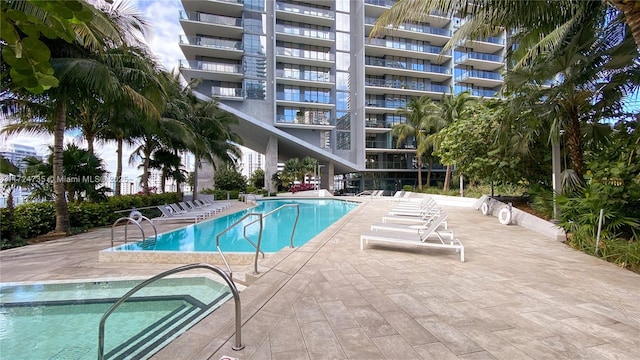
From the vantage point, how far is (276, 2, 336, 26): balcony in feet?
103

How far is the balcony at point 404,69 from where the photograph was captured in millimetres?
33500

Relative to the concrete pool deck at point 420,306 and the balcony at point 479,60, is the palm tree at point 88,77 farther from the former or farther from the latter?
the balcony at point 479,60

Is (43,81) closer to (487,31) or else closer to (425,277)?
(425,277)

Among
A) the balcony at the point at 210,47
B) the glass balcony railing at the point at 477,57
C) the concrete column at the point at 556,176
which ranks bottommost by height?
the concrete column at the point at 556,176

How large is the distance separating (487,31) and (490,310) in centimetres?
641

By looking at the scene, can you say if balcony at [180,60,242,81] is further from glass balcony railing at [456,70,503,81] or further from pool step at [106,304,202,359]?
pool step at [106,304,202,359]

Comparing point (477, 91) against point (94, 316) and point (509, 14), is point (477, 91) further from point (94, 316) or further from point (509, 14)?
point (94, 316)

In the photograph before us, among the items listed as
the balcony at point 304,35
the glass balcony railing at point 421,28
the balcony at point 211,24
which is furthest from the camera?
the glass balcony railing at point 421,28

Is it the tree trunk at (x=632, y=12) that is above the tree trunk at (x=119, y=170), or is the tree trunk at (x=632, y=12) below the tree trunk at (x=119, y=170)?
above

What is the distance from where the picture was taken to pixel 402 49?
33656mm

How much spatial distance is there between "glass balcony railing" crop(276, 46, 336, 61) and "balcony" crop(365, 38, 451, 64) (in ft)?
15.0

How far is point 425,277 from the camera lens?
175 inches

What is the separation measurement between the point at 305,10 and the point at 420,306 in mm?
35870

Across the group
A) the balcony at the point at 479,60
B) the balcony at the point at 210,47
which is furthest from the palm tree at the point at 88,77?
the balcony at the point at 479,60
